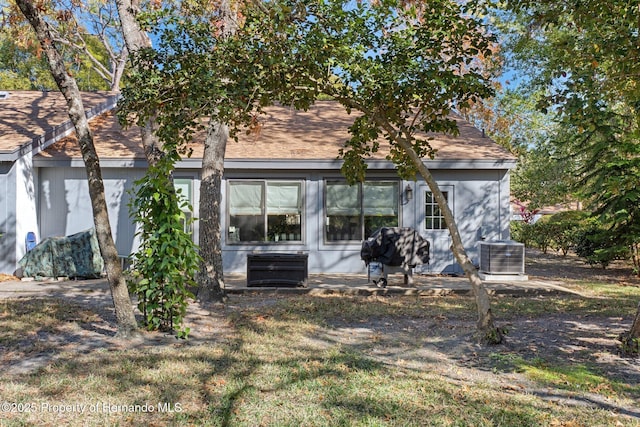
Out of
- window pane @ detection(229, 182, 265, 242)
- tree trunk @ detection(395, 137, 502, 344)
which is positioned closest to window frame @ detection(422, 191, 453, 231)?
window pane @ detection(229, 182, 265, 242)

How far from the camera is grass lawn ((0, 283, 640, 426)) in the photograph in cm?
376

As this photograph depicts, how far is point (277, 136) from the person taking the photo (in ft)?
44.4

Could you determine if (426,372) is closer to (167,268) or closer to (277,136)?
(167,268)

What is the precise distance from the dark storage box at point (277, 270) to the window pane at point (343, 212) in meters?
2.88

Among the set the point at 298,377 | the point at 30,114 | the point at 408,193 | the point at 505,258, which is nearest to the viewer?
the point at 298,377

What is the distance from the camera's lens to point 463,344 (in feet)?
18.9

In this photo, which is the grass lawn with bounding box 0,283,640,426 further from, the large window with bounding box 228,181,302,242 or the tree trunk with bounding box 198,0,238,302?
the large window with bounding box 228,181,302,242

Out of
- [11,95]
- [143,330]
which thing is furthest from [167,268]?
[11,95]

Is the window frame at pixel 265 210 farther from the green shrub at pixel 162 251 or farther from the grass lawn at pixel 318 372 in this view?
the green shrub at pixel 162 251

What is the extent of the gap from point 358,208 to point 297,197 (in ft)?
4.91

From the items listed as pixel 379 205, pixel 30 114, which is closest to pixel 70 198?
pixel 30 114

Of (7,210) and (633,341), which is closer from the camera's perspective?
(633,341)

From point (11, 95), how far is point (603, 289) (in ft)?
55.2

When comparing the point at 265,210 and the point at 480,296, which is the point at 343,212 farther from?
the point at 480,296
